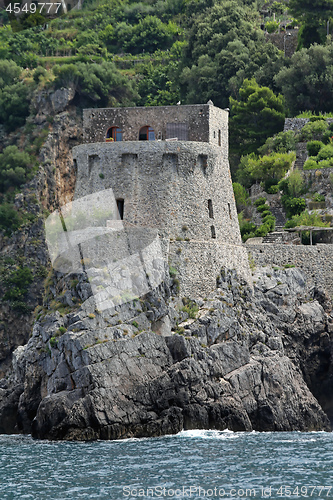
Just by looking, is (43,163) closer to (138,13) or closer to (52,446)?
(138,13)

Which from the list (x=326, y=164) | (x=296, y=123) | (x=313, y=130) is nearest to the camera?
(x=326, y=164)

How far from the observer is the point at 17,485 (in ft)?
167

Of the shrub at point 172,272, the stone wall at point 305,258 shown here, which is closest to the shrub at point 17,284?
the stone wall at point 305,258

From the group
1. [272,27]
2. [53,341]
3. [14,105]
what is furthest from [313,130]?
[53,341]

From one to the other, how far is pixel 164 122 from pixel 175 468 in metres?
29.3

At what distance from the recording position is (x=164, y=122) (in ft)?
250

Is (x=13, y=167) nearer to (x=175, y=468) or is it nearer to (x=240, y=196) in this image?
(x=240, y=196)

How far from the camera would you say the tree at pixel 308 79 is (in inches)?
3861

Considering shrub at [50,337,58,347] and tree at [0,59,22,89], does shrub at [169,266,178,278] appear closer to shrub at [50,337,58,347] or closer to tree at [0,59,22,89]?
shrub at [50,337,58,347]

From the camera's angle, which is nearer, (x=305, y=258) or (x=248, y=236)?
(x=305, y=258)

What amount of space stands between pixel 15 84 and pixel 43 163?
8620 mm

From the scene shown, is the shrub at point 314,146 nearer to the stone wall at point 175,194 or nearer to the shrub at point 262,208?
the shrub at point 262,208

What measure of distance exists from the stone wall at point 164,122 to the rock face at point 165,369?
33.7 feet

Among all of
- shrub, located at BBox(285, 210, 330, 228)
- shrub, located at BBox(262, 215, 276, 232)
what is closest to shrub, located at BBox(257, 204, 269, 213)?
shrub, located at BBox(262, 215, 276, 232)
